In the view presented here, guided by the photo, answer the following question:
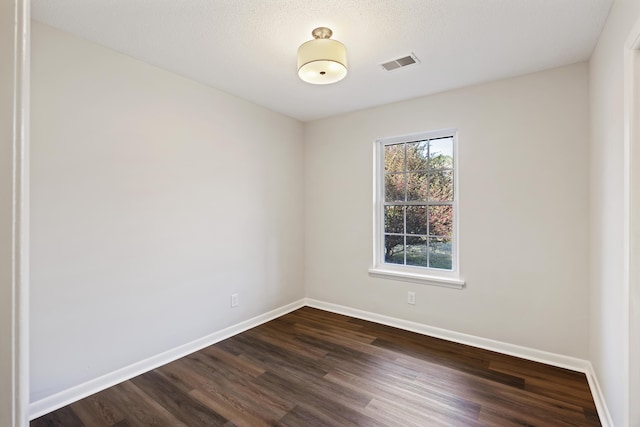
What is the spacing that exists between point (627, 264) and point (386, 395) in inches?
63.4

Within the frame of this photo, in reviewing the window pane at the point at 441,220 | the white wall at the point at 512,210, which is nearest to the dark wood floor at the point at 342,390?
the white wall at the point at 512,210

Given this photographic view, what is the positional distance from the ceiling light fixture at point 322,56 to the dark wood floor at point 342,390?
7.36ft

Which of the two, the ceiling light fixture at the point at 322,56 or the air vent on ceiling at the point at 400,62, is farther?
the air vent on ceiling at the point at 400,62

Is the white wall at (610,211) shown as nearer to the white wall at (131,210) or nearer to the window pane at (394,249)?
the window pane at (394,249)

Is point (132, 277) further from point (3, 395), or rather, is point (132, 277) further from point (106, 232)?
point (3, 395)

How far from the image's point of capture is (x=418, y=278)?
328 cm

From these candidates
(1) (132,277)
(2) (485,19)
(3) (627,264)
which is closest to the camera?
(3) (627,264)

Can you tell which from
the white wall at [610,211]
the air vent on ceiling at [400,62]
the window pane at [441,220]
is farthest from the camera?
the window pane at [441,220]

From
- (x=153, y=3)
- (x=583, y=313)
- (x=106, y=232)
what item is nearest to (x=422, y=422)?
(x=583, y=313)

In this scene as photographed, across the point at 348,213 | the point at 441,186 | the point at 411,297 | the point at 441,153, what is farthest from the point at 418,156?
the point at 411,297

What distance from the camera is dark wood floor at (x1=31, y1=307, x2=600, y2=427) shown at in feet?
6.43

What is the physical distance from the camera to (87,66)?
221 cm

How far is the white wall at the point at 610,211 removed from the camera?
1634 millimetres

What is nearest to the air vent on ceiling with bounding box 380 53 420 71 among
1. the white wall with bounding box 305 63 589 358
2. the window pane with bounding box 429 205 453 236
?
the white wall with bounding box 305 63 589 358
